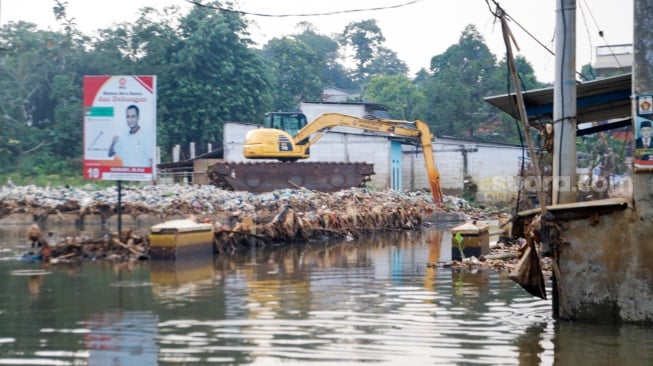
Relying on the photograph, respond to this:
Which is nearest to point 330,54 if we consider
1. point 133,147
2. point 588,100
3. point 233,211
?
point 233,211

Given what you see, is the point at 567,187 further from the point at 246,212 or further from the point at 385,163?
the point at 385,163

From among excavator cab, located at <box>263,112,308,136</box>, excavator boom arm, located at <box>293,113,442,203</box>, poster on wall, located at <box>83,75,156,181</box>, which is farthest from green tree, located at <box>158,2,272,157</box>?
poster on wall, located at <box>83,75,156,181</box>

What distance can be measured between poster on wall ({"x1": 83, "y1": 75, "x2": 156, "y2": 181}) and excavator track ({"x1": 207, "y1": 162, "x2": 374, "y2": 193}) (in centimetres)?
1996

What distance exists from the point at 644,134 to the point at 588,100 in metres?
2.34

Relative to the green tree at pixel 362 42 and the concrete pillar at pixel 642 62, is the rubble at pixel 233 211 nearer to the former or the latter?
the concrete pillar at pixel 642 62

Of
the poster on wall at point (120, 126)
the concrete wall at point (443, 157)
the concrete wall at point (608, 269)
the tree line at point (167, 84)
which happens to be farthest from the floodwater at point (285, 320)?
the tree line at point (167, 84)

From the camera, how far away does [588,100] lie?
11.9 m

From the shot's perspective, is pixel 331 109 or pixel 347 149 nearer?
pixel 347 149

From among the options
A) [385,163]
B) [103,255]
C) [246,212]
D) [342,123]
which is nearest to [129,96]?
[103,255]

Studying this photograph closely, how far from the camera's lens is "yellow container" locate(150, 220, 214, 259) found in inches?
719

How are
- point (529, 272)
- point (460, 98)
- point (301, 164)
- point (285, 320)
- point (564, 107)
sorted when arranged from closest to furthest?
point (529, 272) → point (285, 320) → point (564, 107) → point (301, 164) → point (460, 98)

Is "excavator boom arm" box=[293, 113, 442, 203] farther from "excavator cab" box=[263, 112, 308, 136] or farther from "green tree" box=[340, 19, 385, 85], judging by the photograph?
"green tree" box=[340, 19, 385, 85]

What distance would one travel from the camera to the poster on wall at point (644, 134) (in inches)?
373

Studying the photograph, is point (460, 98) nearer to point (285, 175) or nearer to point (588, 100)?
point (285, 175)
